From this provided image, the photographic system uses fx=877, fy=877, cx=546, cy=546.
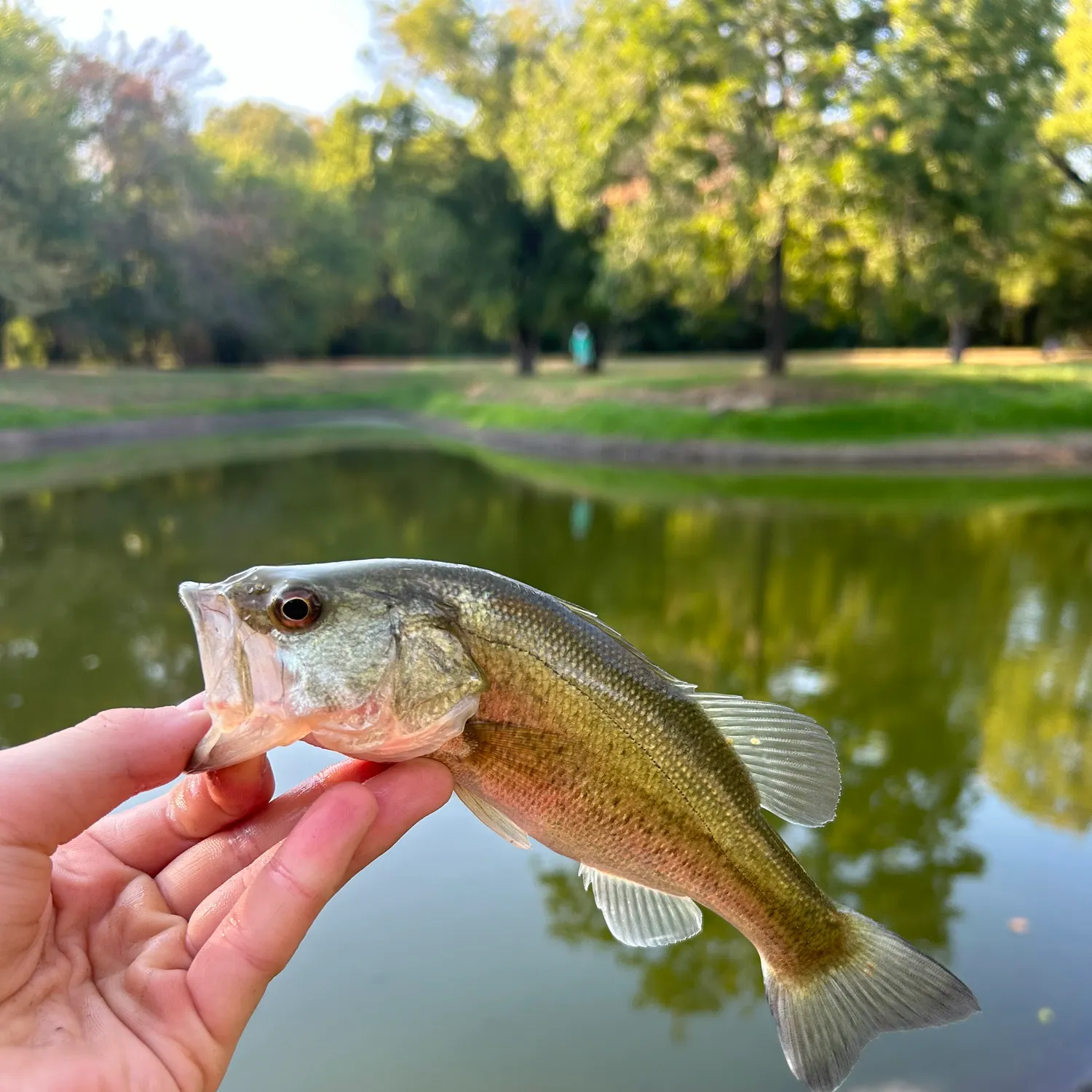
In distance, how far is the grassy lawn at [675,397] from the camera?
22.1 meters

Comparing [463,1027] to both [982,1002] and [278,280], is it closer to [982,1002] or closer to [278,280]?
[982,1002]

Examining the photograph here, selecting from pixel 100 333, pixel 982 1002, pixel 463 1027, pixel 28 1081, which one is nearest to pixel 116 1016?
pixel 28 1081

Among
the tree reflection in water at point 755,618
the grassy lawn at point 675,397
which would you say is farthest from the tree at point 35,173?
the tree reflection in water at point 755,618

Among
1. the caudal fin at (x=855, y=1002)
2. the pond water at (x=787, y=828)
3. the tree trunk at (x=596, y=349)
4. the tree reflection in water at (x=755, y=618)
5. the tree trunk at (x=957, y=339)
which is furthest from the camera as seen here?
the tree trunk at (x=957, y=339)

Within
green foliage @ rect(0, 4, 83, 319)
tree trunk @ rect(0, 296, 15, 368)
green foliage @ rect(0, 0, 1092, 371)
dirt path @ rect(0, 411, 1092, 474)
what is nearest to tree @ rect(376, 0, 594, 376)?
green foliage @ rect(0, 0, 1092, 371)

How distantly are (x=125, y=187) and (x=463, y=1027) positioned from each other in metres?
36.3

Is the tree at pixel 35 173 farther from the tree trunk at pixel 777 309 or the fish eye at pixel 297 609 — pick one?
the fish eye at pixel 297 609

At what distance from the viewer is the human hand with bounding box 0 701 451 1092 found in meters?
1.78

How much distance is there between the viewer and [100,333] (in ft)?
126

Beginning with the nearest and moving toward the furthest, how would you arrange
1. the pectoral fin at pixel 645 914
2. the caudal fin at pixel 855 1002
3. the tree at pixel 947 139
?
the caudal fin at pixel 855 1002 < the pectoral fin at pixel 645 914 < the tree at pixel 947 139

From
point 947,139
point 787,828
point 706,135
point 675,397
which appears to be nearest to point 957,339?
point 675,397

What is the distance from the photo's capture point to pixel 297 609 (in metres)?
1.81

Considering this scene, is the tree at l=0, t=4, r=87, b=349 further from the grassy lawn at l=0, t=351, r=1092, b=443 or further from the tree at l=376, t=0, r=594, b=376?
the tree at l=376, t=0, r=594, b=376

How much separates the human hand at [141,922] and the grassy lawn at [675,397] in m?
21.4
